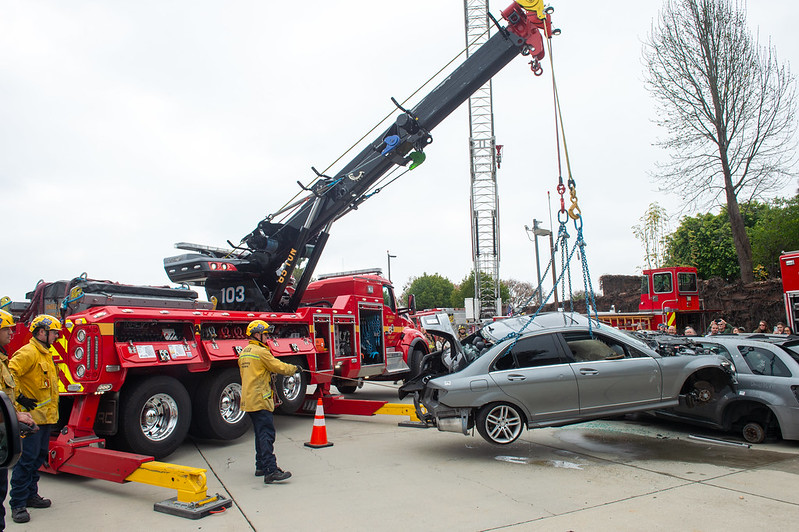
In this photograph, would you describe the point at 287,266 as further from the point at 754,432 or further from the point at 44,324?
the point at 754,432

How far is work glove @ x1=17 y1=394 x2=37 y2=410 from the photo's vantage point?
5.12 m

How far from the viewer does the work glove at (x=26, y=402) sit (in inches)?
201

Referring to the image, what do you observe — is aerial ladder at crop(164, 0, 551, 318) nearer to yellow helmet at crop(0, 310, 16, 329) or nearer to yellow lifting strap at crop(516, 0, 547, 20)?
yellow lifting strap at crop(516, 0, 547, 20)

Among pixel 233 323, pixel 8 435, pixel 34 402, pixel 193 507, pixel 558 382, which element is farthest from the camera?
pixel 233 323

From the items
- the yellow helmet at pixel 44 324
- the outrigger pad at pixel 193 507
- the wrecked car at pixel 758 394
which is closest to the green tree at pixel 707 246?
the wrecked car at pixel 758 394

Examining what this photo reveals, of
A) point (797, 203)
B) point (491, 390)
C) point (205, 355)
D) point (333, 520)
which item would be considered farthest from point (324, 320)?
point (797, 203)

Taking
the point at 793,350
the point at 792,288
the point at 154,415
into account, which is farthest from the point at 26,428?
the point at 792,288

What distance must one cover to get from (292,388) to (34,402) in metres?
4.80

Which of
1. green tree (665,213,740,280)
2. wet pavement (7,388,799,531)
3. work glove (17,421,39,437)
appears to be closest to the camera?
work glove (17,421,39,437)

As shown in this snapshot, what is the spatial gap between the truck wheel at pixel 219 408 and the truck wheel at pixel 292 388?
1074 mm

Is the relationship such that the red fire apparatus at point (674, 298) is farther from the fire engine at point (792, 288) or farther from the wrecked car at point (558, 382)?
the wrecked car at point (558, 382)

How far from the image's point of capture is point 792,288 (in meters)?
14.0

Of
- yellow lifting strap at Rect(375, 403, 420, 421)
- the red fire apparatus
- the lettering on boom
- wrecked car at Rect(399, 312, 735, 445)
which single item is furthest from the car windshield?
the red fire apparatus

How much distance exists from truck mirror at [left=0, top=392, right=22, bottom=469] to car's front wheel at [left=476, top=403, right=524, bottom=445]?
5.06 meters
